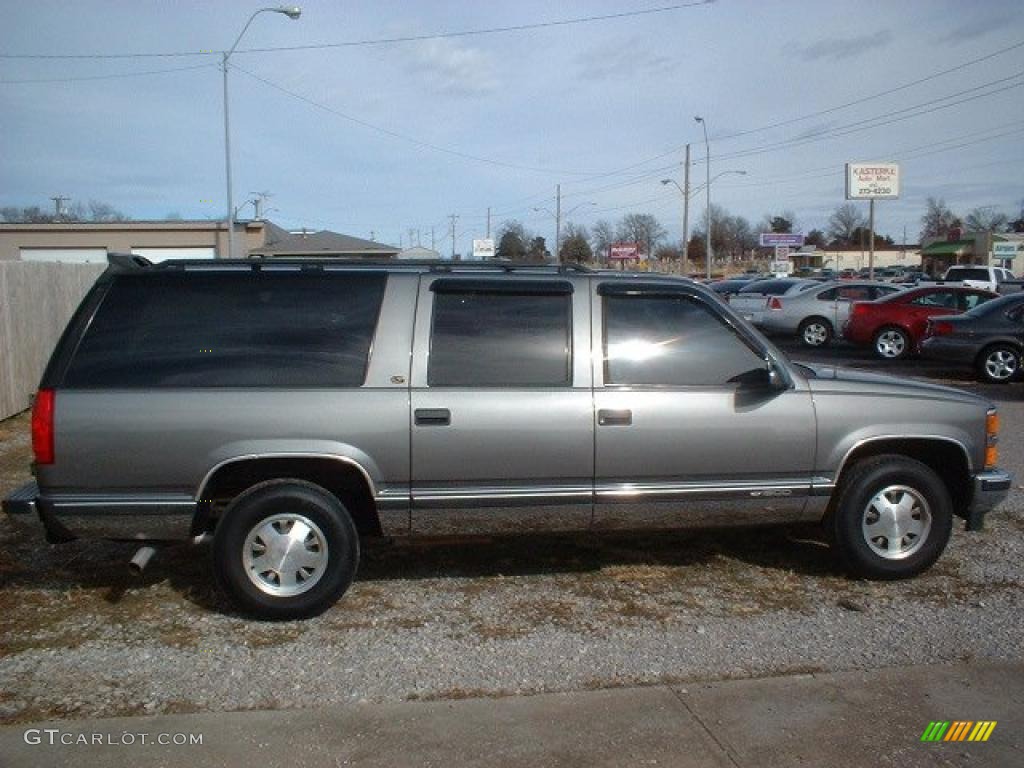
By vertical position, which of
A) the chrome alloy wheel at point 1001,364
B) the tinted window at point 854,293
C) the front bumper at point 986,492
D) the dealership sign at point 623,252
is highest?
the dealership sign at point 623,252

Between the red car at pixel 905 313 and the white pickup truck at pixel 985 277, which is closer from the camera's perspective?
the red car at pixel 905 313

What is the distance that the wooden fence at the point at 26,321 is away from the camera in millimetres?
11008

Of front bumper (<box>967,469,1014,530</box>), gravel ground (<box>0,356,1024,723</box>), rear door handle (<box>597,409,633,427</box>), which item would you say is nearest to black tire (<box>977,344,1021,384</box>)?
gravel ground (<box>0,356,1024,723</box>)

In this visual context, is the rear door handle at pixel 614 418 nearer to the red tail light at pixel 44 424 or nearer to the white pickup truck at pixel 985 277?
the red tail light at pixel 44 424

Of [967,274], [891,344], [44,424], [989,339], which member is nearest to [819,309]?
[891,344]

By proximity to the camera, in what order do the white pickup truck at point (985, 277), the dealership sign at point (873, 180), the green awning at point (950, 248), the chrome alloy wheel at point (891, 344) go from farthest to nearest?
the green awning at point (950, 248)
the dealership sign at point (873, 180)
the white pickup truck at point (985, 277)
the chrome alloy wheel at point (891, 344)

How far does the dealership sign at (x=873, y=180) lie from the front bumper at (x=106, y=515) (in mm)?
49367

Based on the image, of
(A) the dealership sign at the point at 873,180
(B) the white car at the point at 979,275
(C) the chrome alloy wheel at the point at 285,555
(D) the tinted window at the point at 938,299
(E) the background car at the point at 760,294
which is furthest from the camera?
(A) the dealership sign at the point at 873,180

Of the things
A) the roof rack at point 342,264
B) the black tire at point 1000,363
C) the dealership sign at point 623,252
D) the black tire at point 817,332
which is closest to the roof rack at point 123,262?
the roof rack at point 342,264

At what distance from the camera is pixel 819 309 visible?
67.2ft

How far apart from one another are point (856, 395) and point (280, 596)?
10.7ft

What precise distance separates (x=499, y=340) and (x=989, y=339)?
11869mm

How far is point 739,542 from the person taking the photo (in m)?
5.88

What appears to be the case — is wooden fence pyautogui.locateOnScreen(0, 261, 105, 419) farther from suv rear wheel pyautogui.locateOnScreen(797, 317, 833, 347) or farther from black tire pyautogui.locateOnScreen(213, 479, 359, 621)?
suv rear wheel pyautogui.locateOnScreen(797, 317, 833, 347)
